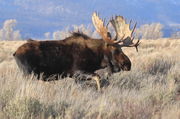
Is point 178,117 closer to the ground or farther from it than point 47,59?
closer to the ground

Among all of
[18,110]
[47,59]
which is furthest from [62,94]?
[47,59]

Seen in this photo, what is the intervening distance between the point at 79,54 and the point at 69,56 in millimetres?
237

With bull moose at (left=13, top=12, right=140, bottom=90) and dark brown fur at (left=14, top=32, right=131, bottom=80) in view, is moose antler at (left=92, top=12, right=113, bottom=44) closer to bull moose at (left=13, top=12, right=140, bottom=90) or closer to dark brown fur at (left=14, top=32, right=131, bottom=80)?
bull moose at (left=13, top=12, right=140, bottom=90)

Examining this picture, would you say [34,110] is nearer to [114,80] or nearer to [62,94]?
[62,94]

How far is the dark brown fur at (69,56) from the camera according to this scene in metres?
11.0

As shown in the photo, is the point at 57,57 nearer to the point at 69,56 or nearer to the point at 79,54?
the point at 69,56

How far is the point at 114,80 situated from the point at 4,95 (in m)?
4.60

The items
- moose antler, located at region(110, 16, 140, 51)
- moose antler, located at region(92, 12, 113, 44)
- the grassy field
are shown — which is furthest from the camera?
moose antler, located at region(110, 16, 140, 51)

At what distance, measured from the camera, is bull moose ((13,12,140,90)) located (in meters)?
11.0

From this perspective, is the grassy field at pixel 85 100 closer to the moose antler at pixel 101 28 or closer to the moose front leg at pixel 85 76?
the moose front leg at pixel 85 76

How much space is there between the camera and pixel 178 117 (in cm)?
812

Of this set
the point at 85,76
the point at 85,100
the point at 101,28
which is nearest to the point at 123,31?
the point at 101,28

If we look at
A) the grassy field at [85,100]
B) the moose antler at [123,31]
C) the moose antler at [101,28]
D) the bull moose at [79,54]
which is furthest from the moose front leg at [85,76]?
the moose antler at [123,31]

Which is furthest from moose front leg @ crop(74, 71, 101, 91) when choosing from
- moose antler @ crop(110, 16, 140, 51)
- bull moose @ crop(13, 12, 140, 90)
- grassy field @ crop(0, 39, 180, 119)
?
moose antler @ crop(110, 16, 140, 51)
